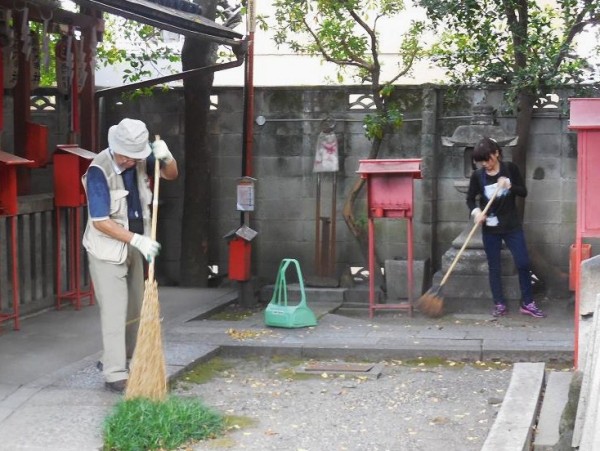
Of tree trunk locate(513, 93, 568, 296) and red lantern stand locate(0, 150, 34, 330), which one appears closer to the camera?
red lantern stand locate(0, 150, 34, 330)

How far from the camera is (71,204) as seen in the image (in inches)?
400

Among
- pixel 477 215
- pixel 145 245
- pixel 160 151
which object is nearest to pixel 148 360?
pixel 145 245

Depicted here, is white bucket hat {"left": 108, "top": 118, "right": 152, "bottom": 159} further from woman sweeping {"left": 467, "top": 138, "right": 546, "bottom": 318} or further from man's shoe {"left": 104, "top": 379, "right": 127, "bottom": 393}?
woman sweeping {"left": 467, "top": 138, "right": 546, "bottom": 318}

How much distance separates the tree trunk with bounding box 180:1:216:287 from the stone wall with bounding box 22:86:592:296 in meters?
0.30

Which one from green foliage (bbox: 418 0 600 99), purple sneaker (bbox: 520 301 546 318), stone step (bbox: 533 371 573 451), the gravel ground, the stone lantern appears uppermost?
green foliage (bbox: 418 0 600 99)

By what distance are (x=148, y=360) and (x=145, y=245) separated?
87 cm

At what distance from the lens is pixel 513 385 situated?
704 cm

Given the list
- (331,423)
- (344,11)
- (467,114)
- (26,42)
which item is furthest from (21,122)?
(331,423)

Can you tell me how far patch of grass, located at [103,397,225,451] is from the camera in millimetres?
6004

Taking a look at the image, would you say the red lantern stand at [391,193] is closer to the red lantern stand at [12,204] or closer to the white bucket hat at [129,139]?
the red lantern stand at [12,204]

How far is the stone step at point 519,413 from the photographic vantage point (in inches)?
227

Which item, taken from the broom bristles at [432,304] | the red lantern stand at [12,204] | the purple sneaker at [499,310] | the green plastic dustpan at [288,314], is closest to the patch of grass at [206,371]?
the green plastic dustpan at [288,314]

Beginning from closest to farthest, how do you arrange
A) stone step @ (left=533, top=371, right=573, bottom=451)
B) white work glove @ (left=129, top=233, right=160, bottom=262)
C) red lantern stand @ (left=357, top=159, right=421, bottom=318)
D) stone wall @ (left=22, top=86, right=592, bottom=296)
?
stone step @ (left=533, top=371, right=573, bottom=451) < white work glove @ (left=129, top=233, right=160, bottom=262) < red lantern stand @ (left=357, top=159, right=421, bottom=318) < stone wall @ (left=22, top=86, right=592, bottom=296)

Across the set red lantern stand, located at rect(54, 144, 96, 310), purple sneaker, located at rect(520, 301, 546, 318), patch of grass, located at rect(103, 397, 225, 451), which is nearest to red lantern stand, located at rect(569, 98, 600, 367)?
patch of grass, located at rect(103, 397, 225, 451)
